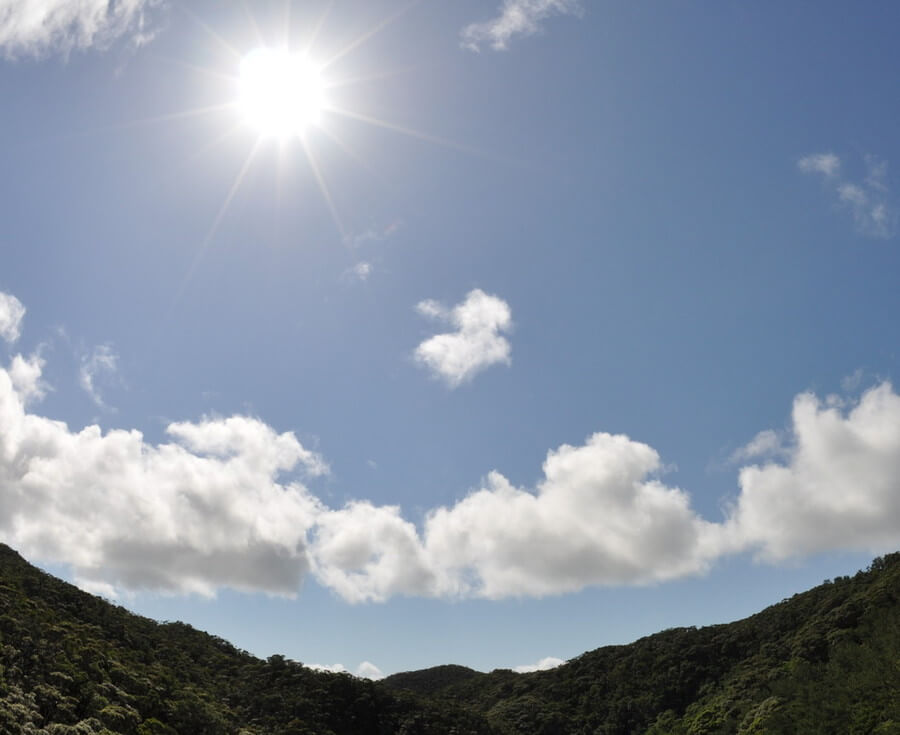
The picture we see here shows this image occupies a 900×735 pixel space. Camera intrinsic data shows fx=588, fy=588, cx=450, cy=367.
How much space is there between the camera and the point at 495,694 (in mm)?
110438

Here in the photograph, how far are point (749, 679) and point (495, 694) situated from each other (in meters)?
53.6

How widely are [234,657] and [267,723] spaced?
23.2 metres

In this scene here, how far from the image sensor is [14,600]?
5422 centimetres

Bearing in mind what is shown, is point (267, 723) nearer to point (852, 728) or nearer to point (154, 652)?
point (154, 652)

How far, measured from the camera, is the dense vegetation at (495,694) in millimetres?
43562

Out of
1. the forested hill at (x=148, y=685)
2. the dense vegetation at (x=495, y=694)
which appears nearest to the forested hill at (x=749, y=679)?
the dense vegetation at (x=495, y=694)

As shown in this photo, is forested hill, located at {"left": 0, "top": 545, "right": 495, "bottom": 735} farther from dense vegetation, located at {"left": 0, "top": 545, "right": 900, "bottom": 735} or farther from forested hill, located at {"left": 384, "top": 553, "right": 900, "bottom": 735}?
forested hill, located at {"left": 384, "top": 553, "right": 900, "bottom": 735}

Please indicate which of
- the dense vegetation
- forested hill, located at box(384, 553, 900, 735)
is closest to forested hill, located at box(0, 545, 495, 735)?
the dense vegetation

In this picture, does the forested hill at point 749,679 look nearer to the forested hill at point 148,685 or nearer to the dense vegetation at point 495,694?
the dense vegetation at point 495,694

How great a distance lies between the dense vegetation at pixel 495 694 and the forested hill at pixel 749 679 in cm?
22

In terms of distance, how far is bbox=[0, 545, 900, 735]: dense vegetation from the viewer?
1715 inches

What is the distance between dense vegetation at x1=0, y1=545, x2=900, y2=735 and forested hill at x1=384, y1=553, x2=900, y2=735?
0.22 metres

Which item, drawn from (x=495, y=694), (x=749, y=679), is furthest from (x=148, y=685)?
(x=495, y=694)

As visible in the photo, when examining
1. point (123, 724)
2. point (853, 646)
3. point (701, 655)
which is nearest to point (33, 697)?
point (123, 724)
